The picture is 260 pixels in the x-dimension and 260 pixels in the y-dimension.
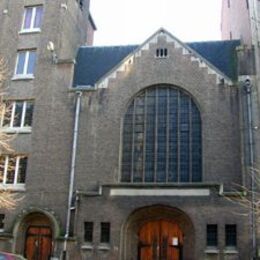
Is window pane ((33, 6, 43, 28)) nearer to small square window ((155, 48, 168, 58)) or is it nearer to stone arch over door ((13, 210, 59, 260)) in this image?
small square window ((155, 48, 168, 58))

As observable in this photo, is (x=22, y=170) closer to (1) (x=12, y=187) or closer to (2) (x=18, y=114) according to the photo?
(1) (x=12, y=187)

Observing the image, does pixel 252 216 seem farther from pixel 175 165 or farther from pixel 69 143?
pixel 69 143

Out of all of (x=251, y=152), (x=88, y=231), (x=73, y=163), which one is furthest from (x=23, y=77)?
(x=251, y=152)

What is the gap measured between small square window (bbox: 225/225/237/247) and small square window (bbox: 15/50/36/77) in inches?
539

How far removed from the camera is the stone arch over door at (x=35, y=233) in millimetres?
22953

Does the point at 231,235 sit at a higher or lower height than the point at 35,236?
higher

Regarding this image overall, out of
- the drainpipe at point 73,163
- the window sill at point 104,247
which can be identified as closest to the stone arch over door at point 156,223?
the window sill at point 104,247

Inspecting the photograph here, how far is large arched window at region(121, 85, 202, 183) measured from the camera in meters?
23.3

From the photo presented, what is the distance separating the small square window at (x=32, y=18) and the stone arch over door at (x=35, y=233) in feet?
36.7

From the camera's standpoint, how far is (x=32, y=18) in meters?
28.2

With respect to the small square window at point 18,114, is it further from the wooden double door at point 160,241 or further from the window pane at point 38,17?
the wooden double door at point 160,241

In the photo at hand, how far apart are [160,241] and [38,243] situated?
611 centimetres

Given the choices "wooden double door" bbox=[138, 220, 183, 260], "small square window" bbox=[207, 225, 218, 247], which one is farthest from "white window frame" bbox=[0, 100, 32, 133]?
"small square window" bbox=[207, 225, 218, 247]

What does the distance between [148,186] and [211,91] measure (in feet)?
Result: 19.7
